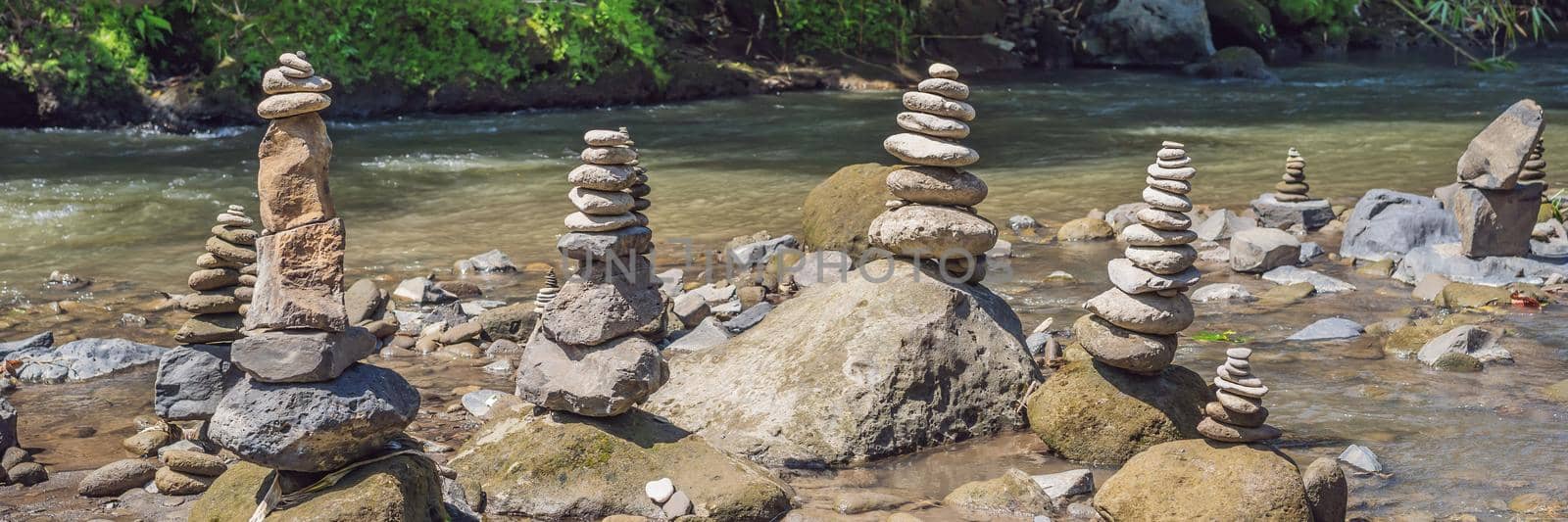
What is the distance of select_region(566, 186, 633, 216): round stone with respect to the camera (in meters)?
5.07

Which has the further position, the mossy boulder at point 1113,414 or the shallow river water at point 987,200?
the shallow river water at point 987,200

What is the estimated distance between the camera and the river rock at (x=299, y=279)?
4348 mm

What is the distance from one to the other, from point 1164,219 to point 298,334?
3209 mm

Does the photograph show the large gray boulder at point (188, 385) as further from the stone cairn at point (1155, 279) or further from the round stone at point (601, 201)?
the stone cairn at point (1155, 279)

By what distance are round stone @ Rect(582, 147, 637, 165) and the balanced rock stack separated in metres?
7.16

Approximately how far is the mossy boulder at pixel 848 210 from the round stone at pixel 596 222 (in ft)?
13.4

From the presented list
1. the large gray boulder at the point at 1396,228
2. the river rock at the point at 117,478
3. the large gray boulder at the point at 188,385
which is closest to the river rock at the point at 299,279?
the river rock at the point at 117,478

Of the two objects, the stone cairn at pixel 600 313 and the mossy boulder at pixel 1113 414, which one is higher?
the stone cairn at pixel 600 313

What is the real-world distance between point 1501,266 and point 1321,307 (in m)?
1.44

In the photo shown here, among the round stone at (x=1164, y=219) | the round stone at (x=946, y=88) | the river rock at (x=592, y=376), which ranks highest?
the round stone at (x=946, y=88)

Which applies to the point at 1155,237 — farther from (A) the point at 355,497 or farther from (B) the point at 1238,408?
(A) the point at 355,497

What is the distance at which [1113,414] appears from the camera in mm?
5531

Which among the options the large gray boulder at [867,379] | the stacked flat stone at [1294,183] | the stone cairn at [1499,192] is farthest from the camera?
the stacked flat stone at [1294,183]

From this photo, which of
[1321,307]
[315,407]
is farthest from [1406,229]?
[315,407]
